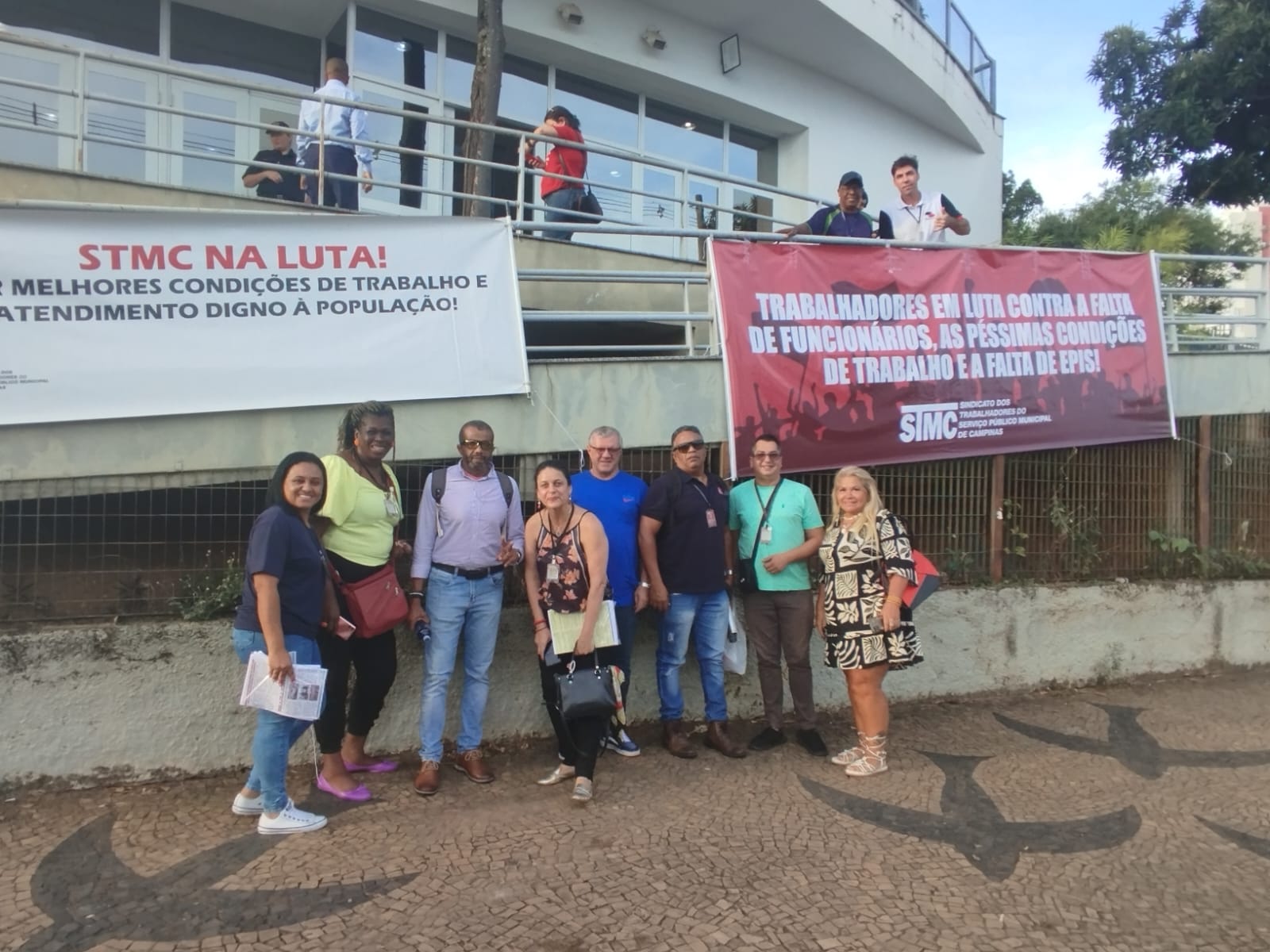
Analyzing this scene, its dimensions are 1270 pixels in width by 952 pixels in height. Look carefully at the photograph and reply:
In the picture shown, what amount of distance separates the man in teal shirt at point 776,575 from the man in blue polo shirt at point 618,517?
621mm

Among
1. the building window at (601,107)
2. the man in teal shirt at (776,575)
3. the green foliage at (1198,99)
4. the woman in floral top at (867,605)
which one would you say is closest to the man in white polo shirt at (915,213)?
the man in teal shirt at (776,575)

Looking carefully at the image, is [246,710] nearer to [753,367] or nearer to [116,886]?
[116,886]

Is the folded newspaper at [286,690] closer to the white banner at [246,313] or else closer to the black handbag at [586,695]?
the black handbag at [586,695]

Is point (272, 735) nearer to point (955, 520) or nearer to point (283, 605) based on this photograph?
point (283, 605)

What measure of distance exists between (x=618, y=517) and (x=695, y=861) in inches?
64.9

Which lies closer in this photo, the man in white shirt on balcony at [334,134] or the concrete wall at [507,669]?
the concrete wall at [507,669]

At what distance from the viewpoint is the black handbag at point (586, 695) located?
408 centimetres

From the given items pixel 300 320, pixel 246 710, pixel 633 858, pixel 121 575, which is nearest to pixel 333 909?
pixel 633 858

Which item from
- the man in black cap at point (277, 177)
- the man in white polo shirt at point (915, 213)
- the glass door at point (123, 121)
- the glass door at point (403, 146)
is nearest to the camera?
the man in white polo shirt at point (915, 213)

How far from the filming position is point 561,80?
11.9m

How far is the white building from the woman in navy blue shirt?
189 inches

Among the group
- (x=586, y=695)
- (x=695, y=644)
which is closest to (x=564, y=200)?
(x=695, y=644)

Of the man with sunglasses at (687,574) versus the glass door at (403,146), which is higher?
the glass door at (403,146)

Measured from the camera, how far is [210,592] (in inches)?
181
